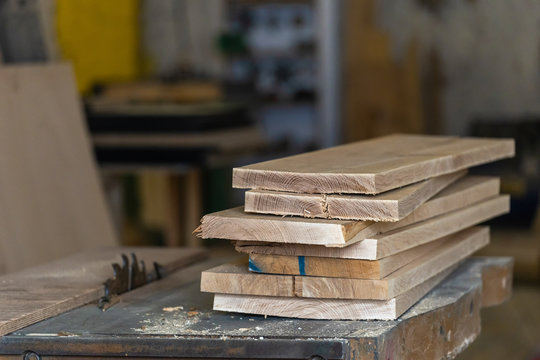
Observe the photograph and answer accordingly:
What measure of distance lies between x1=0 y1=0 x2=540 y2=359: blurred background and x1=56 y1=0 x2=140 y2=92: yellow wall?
0.01 metres

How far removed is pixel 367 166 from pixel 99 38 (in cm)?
436

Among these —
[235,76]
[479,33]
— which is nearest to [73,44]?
[235,76]

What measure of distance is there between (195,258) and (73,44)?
11.1 ft

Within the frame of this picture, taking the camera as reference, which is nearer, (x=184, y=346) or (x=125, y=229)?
(x=184, y=346)

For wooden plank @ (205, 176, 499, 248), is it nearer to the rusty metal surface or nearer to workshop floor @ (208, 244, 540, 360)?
the rusty metal surface

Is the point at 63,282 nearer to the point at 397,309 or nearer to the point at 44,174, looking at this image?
the point at 397,309

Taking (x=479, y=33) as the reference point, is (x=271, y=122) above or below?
below

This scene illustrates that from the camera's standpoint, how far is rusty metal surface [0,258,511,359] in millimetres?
1519

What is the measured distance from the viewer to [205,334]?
1.57m

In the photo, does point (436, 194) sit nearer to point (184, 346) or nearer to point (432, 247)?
point (432, 247)

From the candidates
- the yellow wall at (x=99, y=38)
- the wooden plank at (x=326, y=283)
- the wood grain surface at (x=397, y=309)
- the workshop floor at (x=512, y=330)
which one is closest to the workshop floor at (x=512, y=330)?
the workshop floor at (x=512, y=330)

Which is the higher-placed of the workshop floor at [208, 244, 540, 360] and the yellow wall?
the yellow wall

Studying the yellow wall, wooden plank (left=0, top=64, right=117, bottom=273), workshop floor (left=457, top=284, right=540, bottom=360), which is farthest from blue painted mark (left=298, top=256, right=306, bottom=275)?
the yellow wall

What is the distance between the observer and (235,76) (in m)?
6.53
